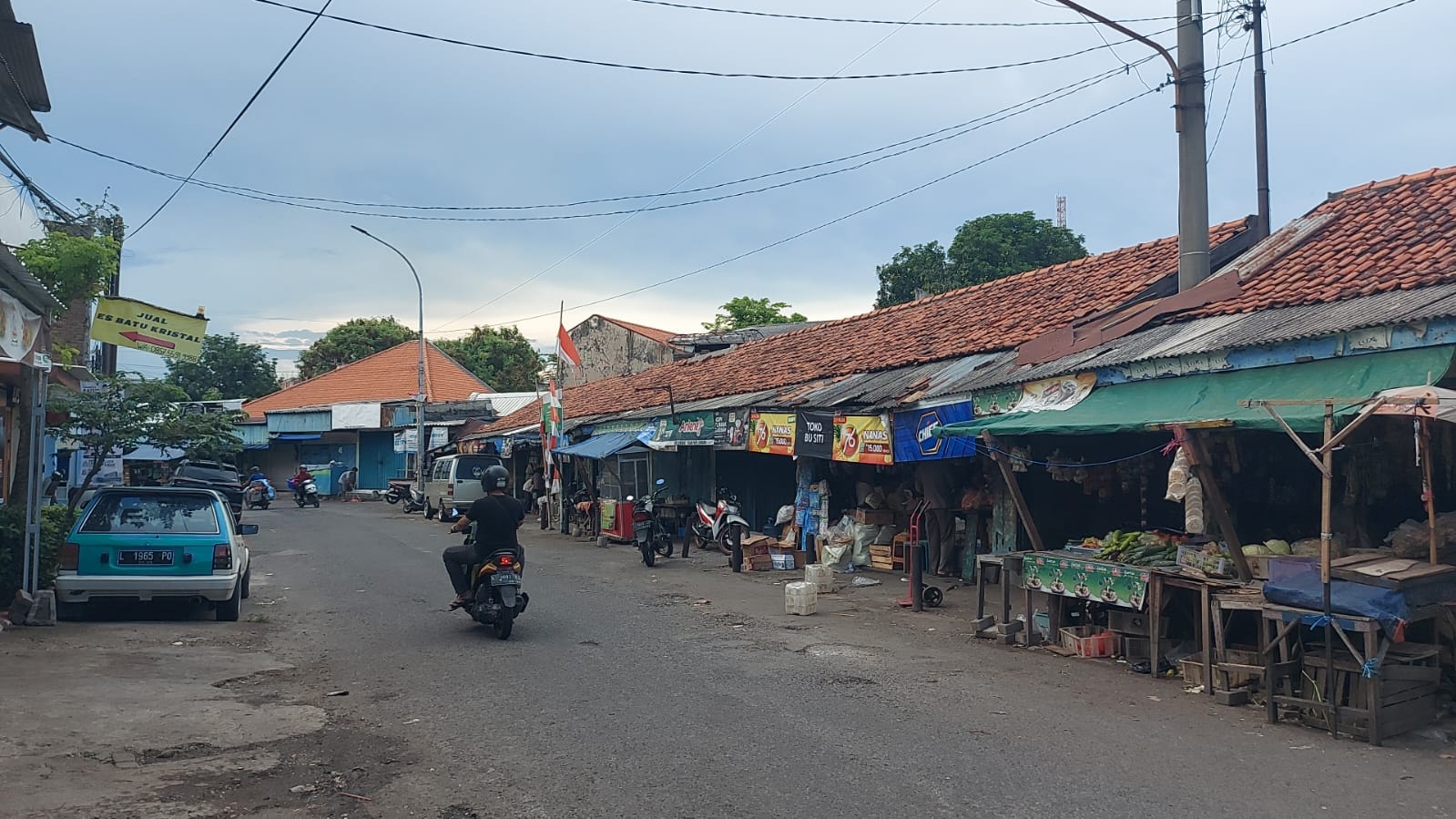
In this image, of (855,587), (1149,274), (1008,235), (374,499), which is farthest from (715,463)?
(374,499)

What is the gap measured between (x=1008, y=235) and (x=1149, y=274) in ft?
83.8

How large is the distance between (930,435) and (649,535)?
19.6ft

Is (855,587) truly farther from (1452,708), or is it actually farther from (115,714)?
(115,714)

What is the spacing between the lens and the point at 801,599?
1173cm

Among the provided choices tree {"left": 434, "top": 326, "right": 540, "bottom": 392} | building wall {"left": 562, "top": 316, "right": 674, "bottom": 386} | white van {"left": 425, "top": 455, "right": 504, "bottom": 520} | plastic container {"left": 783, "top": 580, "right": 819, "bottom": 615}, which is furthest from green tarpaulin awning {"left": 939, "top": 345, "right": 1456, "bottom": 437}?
tree {"left": 434, "top": 326, "right": 540, "bottom": 392}

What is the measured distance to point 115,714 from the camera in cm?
671

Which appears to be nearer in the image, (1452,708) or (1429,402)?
(1429,402)

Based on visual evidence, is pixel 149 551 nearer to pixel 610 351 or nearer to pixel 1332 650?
pixel 1332 650

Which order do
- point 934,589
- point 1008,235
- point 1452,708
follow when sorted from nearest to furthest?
point 1452,708 < point 934,589 < point 1008,235

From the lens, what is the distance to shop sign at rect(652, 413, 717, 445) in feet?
60.4

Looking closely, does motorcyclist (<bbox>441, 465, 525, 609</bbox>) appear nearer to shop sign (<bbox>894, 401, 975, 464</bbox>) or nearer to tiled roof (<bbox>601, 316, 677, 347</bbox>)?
shop sign (<bbox>894, 401, 975, 464</bbox>)

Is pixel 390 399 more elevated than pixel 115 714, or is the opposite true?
pixel 390 399

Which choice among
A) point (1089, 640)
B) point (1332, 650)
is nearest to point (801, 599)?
point (1089, 640)

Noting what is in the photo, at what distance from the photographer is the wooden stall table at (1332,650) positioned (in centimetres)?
637
